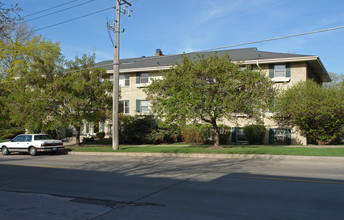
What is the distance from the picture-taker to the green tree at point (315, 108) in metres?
19.3

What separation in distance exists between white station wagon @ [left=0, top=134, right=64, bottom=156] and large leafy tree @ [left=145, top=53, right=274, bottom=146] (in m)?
7.98

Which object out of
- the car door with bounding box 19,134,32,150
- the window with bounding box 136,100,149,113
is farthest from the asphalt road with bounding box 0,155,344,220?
the window with bounding box 136,100,149,113

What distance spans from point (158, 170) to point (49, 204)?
5.27m

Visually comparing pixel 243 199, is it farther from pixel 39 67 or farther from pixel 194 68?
pixel 39 67

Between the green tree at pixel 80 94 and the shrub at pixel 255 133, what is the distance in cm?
Result: 1146

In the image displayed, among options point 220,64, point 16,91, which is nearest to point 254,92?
point 220,64

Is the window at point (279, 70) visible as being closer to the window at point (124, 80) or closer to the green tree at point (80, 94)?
the green tree at point (80, 94)

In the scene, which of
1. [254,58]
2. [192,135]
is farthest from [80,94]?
[254,58]

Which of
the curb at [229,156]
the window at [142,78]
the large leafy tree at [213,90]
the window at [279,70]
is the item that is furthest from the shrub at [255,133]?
the window at [142,78]

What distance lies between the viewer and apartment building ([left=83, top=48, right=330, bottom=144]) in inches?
894

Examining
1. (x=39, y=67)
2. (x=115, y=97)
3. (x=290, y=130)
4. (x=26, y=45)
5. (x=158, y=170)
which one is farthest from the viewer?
(x=26, y=45)

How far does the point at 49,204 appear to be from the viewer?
20.4 feet

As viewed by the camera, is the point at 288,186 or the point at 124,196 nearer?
the point at 124,196

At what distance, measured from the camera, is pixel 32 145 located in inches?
736
